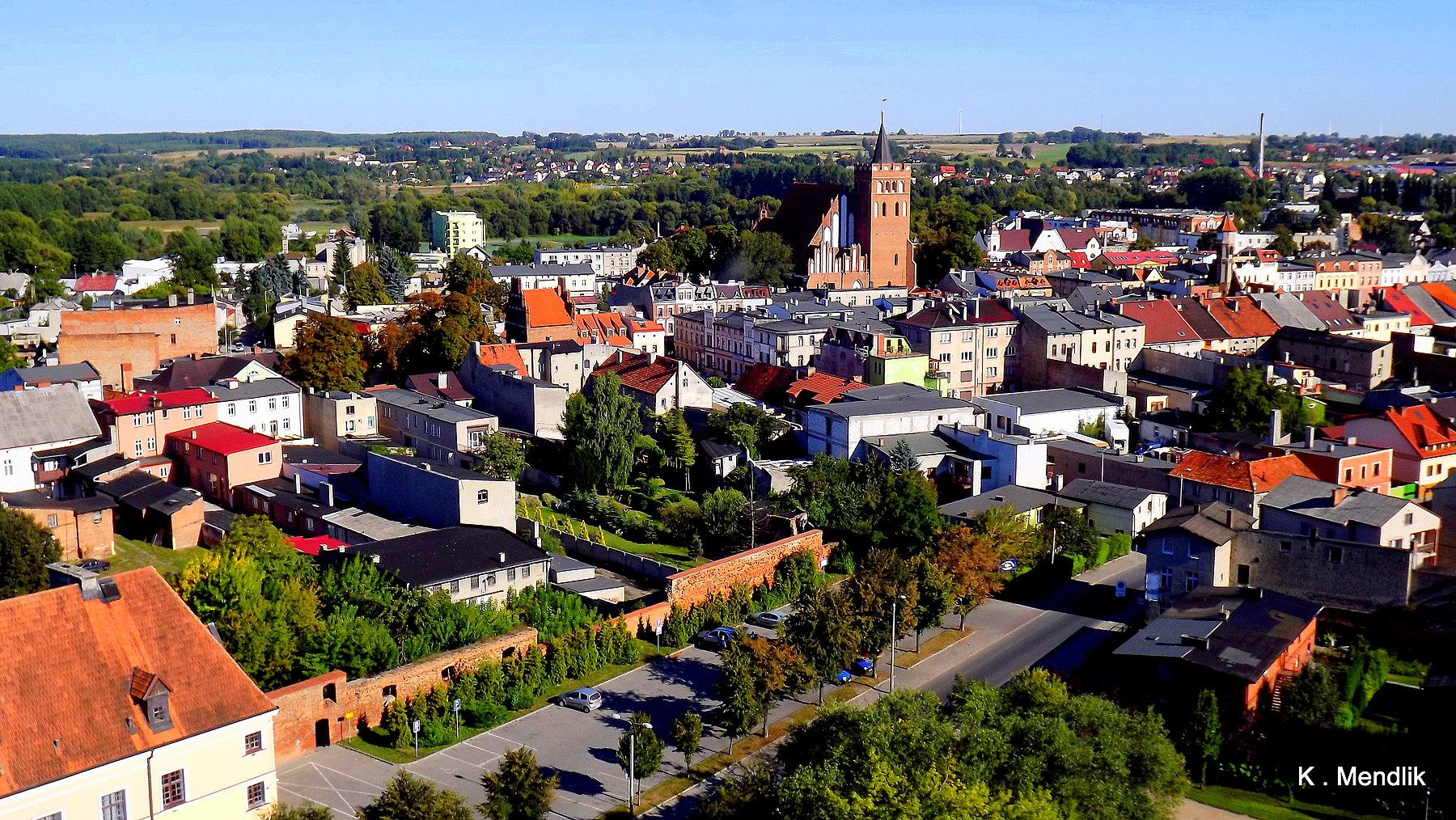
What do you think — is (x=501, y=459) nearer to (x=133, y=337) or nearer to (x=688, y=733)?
(x=688, y=733)

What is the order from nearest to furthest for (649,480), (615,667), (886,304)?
(615,667) < (649,480) < (886,304)

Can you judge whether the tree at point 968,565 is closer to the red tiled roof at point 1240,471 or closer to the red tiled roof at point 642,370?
the red tiled roof at point 1240,471

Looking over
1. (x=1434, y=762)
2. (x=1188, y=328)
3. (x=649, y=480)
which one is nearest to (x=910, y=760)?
(x=1434, y=762)

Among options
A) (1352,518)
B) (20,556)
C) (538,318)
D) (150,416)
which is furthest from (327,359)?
(1352,518)

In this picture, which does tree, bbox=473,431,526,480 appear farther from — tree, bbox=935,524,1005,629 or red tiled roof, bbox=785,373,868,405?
tree, bbox=935,524,1005,629

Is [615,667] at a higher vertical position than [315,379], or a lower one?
lower

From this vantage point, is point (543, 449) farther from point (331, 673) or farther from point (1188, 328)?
point (1188, 328)
